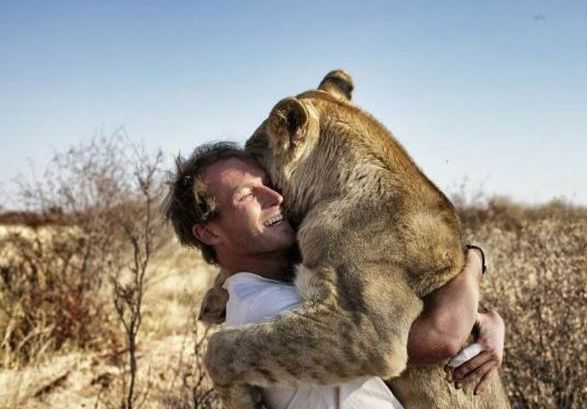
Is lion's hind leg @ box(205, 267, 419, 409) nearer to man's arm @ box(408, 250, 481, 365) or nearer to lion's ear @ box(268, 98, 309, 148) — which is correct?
man's arm @ box(408, 250, 481, 365)

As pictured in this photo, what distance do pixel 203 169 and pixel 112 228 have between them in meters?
9.08

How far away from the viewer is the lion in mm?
2691

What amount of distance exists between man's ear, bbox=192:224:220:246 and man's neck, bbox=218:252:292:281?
0.29ft

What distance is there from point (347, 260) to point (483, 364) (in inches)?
27.7

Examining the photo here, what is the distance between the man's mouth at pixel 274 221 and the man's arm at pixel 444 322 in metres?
0.67

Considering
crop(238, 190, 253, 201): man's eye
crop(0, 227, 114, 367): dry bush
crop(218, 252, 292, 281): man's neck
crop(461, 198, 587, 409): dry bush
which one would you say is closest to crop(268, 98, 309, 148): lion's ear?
crop(238, 190, 253, 201): man's eye

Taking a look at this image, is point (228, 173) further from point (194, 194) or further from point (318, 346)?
point (318, 346)

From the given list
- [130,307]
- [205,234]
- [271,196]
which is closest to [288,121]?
[271,196]

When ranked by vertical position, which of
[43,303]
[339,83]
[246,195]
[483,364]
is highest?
[339,83]

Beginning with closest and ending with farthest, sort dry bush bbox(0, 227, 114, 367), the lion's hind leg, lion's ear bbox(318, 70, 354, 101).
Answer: the lion's hind leg < lion's ear bbox(318, 70, 354, 101) < dry bush bbox(0, 227, 114, 367)

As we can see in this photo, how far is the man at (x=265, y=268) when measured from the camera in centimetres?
282

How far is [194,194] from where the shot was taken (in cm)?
320

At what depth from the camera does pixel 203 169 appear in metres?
3.26

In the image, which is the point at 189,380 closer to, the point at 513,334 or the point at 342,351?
the point at 513,334
